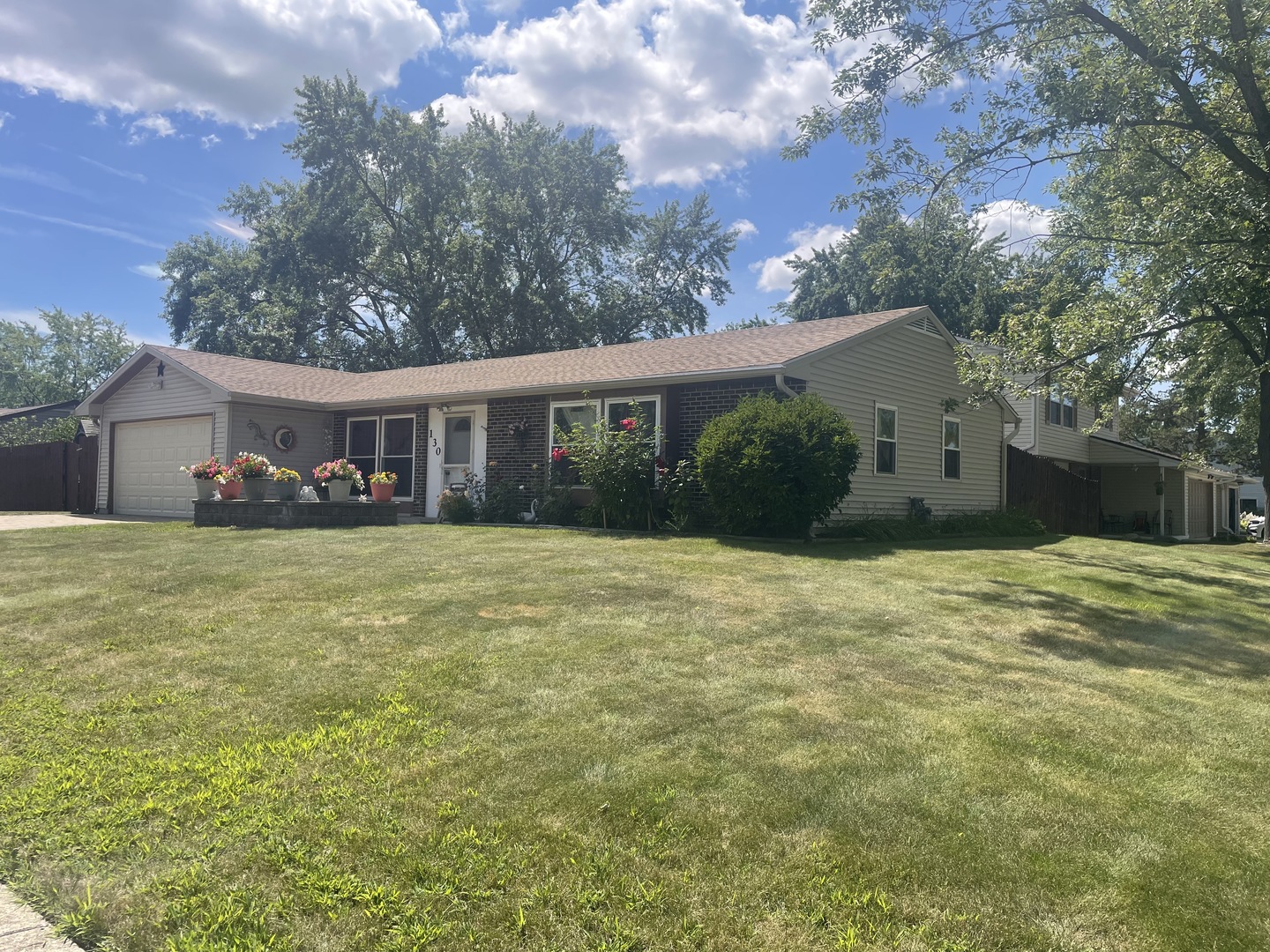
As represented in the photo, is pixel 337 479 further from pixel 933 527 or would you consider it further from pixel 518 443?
pixel 933 527

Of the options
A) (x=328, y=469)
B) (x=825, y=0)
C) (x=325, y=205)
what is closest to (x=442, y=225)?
(x=325, y=205)

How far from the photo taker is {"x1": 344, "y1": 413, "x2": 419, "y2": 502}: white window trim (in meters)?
17.4

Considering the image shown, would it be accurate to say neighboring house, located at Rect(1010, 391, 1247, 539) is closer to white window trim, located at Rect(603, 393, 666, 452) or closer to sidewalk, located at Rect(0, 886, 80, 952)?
white window trim, located at Rect(603, 393, 666, 452)

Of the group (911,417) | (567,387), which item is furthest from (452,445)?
(911,417)

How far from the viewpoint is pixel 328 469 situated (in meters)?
14.6

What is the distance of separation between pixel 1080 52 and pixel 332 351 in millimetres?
31965

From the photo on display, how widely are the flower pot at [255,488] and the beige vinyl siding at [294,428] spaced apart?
3936 mm

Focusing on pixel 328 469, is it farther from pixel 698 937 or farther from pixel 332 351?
pixel 332 351

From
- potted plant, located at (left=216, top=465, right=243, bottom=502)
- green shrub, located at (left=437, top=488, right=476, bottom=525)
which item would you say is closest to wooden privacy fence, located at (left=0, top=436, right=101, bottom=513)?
potted plant, located at (left=216, top=465, right=243, bottom=502)

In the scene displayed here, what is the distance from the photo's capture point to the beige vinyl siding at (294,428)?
57.2 feet

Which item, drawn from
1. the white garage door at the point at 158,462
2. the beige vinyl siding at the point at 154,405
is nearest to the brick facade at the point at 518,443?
the beige vinyl siding at the point at 154,405

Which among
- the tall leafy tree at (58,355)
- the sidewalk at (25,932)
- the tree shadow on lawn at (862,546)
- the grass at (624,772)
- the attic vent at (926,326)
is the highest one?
the tall leafy tree at (58,355)

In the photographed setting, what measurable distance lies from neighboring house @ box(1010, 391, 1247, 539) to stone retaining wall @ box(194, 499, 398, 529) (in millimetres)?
17954

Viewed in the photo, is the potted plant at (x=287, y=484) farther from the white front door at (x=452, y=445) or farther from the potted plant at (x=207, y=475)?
the white front door at (x=452, y=445)
